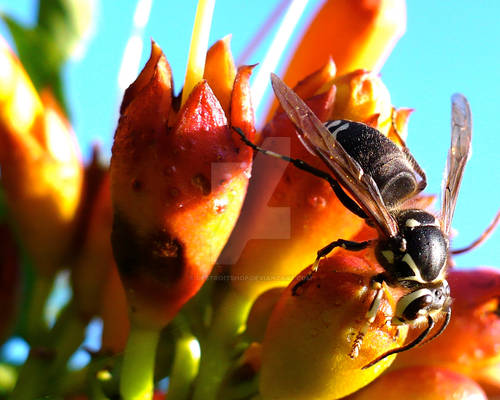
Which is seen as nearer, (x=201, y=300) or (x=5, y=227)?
(x=201, y=300)

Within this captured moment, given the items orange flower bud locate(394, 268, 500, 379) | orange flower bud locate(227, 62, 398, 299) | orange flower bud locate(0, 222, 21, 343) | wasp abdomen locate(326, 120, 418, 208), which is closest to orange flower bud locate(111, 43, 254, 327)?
orange flower bud locate(227, 62, 398, 299)

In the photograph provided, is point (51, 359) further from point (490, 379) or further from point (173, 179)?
point (490, 379)

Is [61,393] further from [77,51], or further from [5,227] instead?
[77,51]

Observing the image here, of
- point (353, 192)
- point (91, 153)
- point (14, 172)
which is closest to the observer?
point (353, 192)

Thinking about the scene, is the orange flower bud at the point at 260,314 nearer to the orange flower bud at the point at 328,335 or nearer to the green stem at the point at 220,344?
the green stem at the point at 220,344

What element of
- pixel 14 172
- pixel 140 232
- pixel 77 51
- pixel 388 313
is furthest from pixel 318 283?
pixel 77 51

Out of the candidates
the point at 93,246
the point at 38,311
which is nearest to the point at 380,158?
the point at 93,246

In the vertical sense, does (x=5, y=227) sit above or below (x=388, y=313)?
below

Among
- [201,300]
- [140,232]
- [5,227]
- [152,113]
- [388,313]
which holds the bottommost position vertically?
[5,227]
